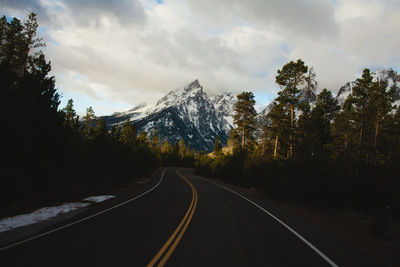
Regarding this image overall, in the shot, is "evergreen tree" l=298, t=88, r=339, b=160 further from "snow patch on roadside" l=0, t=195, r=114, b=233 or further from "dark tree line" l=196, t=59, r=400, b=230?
"snow patch on roadside" l=0, t=195, r=114, b=233

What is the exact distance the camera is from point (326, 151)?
24.9 meters

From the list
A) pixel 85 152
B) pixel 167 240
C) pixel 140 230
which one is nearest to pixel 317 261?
pixel 167 240

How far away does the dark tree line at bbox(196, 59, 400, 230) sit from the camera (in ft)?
44.4

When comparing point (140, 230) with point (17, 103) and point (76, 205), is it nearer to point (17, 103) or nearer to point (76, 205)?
point (76, 205)

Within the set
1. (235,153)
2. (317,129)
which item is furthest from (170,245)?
(235,153)

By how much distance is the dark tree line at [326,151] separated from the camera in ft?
44.4

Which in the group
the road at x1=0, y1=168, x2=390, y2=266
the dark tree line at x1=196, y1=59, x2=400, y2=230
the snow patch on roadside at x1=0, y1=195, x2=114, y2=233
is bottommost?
the snow patch on roadside at x1=0, y1=195, x2=114, y2=233

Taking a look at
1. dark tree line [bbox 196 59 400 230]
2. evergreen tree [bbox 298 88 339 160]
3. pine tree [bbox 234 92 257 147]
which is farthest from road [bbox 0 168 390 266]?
pine tree [bbox 234 92 257 147]

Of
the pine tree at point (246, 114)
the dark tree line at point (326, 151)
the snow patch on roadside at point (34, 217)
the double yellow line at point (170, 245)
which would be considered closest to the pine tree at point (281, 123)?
the dark tree line at point (326, 151)

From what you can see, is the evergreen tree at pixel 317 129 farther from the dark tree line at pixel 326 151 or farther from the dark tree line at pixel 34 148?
the dark tree line at pixel 34 148

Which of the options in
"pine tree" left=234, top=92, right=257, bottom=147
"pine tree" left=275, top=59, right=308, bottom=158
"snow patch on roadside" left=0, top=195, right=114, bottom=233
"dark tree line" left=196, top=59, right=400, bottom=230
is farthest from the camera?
"pine tree" left=234, top=92, right=257, bottom=147

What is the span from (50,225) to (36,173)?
496 centimetres

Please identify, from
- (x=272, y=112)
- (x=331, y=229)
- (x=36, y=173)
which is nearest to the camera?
(x=331, y=229)

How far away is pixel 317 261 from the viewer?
5070 millimetres
